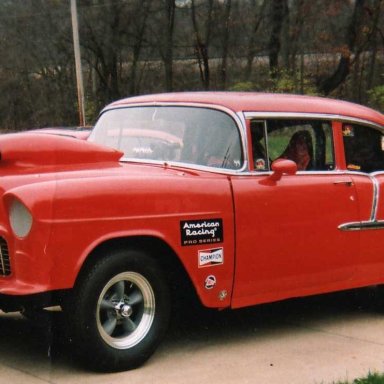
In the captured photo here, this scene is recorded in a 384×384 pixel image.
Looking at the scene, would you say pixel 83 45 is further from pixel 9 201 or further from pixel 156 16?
pixel 9 201

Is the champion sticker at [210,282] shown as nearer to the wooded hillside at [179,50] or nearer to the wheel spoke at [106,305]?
the wheel spoke at [106,305]

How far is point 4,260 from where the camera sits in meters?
4.16

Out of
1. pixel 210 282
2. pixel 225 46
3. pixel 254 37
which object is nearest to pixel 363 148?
pixel 210 282

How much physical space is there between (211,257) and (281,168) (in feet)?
2.70

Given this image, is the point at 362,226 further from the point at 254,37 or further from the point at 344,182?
the point at 254,37

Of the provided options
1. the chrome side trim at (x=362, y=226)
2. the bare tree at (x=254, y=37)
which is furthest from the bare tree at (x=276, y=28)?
the chrome side trim at (x=362, y=226)

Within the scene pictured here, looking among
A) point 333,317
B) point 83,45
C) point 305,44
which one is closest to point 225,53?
point 305,44

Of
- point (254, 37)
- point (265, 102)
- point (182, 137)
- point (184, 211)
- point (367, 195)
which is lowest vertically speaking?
point (254, 37)

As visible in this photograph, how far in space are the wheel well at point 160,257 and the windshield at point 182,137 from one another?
0.79 m

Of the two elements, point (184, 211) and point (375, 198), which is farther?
point (375, 198)

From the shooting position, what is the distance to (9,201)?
13.5 ft

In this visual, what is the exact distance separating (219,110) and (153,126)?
54 cm

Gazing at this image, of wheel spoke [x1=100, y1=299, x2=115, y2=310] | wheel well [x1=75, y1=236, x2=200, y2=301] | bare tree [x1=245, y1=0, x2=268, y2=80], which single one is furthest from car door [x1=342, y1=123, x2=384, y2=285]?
bare tree [x1=245, y1=0, x2=268, y2=80]

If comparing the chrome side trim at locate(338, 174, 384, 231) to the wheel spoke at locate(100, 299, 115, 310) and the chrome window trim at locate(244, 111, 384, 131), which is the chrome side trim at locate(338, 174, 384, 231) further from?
the wheel spoke at locate(100, 299, 115, 310)
